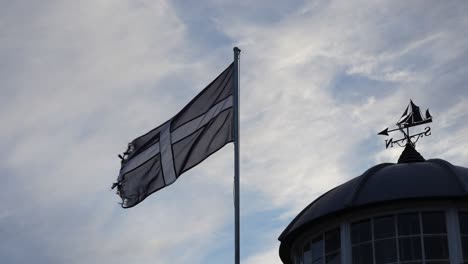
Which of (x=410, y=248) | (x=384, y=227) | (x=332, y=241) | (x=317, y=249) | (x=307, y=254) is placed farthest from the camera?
(x=307, y=254)

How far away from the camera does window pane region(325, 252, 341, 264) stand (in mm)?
29972

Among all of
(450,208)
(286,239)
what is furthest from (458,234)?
(286,239)

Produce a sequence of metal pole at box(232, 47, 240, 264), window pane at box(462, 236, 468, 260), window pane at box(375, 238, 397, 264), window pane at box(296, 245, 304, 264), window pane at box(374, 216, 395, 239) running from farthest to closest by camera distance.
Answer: window pane at box(296, 245, 304, 264) < window pane at box(374, 216, 395, 239) < window pane at box(375, 238, 397, 264) < window pane at box(462, 236, 468, 260) < metal pole at box(232, 47, 240, 264)

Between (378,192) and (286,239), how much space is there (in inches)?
148

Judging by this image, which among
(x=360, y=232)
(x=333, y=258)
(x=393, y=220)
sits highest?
(x=393, y=220)

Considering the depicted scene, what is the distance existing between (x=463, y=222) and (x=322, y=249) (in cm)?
446

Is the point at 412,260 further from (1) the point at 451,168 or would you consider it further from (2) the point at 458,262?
(1) the point at 451,168

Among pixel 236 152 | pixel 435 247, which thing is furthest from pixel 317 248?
pixel 236 152

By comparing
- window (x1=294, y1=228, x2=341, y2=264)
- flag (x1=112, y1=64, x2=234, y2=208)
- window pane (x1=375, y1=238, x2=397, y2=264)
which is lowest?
window pane (x1=375, y1=238, x2=397, y2=264)

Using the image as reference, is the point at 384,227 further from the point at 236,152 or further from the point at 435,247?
the point at 236,152

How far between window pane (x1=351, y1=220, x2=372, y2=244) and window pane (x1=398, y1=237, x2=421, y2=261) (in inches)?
44.0

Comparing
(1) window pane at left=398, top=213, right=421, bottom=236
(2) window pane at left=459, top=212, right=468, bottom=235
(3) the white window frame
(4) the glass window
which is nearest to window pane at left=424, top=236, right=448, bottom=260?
(3) the white window frame

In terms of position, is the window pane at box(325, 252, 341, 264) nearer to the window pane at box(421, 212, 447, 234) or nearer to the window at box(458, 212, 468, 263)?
the window pane at box(421, 212, 447, 234)

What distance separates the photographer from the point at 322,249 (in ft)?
101
